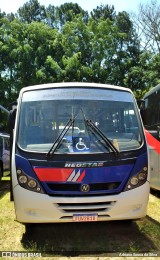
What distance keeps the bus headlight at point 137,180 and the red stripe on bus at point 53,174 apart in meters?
0.93

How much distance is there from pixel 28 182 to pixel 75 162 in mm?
772

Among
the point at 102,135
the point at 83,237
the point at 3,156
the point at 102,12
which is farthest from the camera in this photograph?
the point at 102,12

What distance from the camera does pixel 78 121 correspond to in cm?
636

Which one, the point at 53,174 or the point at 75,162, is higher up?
the point at 75,162

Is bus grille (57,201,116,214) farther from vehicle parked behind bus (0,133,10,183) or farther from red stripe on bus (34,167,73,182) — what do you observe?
vehicle parked behind bus (0,133,10,183)

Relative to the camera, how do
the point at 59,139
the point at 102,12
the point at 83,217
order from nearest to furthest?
the point at 83,217
the point at 59,139
the point at 102,12

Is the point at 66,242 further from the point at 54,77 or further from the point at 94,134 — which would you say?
the point at 54,77

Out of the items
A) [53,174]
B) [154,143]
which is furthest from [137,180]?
[154,143]

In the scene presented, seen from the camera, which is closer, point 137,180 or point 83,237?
point 137,180

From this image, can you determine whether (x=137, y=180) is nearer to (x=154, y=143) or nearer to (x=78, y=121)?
(x=78, y=121)

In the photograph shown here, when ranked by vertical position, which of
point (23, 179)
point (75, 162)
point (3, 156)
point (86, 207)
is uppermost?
point (75, 162)

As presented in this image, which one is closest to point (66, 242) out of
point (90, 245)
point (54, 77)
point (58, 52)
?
point (90, 245)

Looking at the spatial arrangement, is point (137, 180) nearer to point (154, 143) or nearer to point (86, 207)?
point (86, 207)

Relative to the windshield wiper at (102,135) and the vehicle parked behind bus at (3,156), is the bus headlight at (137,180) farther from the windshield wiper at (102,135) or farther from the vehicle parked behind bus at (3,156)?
the vehicle parked behind bus at (3,156)
